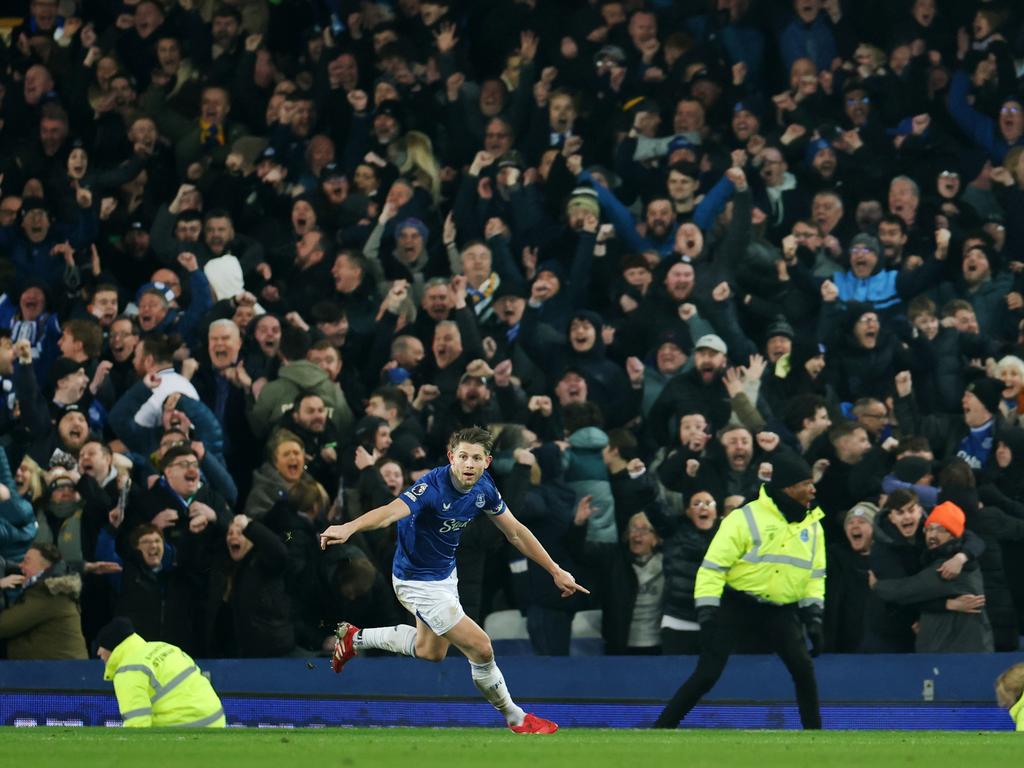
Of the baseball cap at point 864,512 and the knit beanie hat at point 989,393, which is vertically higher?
the knit beanie hat at point 989,393

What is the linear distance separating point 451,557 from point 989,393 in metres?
5.16

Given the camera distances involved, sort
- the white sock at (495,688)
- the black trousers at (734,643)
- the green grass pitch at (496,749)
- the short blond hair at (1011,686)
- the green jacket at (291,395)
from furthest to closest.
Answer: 1. the green jacket at (291,395)
2. the black trousers at (734,643)
3. the short blond hair at (1011,686)
4. the white sock at (495,688)
5. the green grass pitch at (496,749)

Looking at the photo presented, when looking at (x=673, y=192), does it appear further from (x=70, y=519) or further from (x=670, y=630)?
(x=70, y=519)

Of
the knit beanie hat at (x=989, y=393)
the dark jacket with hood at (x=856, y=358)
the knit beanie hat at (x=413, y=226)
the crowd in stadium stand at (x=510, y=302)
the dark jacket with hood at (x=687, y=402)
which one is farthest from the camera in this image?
the knit beanie hat at (x=413, y=226)

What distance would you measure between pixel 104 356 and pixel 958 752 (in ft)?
28.8

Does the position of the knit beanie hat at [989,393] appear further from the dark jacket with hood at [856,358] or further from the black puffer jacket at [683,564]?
the black puffer jacket at [683,564]

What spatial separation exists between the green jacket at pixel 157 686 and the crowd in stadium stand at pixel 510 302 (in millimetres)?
1538

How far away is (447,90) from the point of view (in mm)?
18703

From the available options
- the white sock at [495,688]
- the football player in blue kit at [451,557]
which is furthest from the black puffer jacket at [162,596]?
the white sock at [495,688]

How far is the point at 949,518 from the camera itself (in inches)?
523

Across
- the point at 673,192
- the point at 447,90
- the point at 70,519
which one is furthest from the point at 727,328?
the point at 70,519

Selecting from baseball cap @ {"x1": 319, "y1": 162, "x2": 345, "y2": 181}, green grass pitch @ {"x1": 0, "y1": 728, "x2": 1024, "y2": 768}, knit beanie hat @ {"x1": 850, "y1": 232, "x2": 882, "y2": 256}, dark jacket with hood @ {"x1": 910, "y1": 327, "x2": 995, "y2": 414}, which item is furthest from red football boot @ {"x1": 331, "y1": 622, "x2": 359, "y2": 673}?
baseball cap @ {"x1": 319, "y1": 162, "x2": 345, "y2": 181}

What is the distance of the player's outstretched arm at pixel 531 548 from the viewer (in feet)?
36.7

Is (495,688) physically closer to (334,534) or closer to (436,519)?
(436,519)
